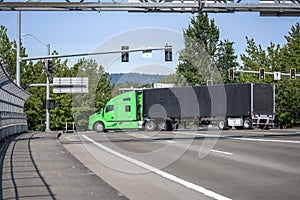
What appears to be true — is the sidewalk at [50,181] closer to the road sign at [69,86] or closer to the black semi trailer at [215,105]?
the black semi trailer at [215,105]

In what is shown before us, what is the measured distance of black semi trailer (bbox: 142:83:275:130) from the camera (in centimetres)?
4325

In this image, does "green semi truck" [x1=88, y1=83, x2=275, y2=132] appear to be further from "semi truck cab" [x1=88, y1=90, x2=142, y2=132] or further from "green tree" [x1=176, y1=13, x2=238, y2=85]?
"green tree" [x1=176, y1=13, x2=238, y2=85]

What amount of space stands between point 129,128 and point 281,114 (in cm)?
2421

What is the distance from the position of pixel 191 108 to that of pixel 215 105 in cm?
215

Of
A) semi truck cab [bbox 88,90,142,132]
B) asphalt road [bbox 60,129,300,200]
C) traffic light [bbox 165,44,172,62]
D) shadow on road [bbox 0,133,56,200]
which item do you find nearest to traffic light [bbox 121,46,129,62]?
traffic light [bbox 165,44,172,62]

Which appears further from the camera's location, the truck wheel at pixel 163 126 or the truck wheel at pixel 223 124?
the truck wheel at pixel 163 126

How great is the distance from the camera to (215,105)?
44.9 metres

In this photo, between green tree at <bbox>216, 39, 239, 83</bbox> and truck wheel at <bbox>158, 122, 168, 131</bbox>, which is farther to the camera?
green tree at <bbox>216, 39, 239, 83</bbox>

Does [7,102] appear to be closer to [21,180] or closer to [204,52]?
[21,180]

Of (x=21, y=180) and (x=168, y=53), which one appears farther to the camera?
(x=168, y=53)

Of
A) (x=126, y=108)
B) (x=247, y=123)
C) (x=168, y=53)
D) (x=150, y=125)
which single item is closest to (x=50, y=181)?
(x=168, y=53)

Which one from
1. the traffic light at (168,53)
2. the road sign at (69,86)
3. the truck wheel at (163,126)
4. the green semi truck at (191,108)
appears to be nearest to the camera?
the traffic light at (168,53)

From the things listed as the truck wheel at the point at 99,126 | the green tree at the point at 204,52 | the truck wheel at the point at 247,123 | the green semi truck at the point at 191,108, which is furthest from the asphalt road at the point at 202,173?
the green tree at the point at 204,52

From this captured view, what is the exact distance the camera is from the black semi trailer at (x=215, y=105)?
142 feet
